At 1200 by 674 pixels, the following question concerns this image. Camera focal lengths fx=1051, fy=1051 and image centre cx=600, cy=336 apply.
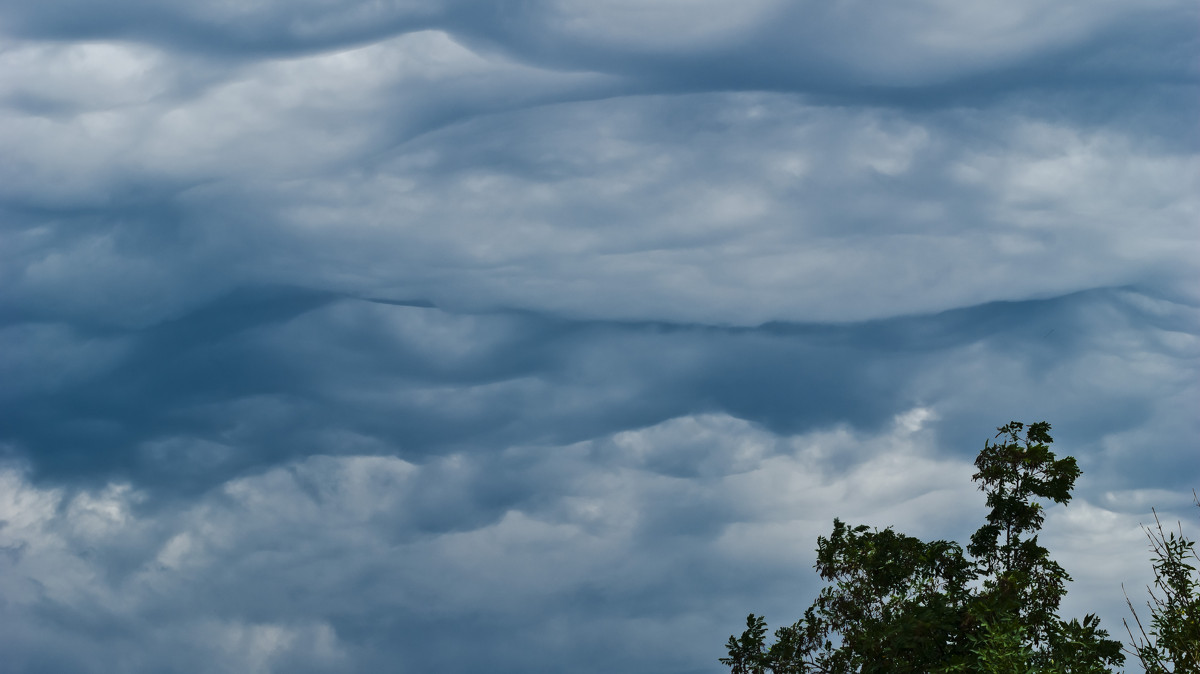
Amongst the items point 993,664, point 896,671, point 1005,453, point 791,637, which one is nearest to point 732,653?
point 791,637

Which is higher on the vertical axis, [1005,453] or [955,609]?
[1005,453]

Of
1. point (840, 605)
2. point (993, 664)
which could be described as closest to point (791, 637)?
point (840, 605)

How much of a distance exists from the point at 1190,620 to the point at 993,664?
370 centimetres

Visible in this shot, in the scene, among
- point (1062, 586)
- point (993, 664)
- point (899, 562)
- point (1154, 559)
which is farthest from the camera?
point (899, 562)

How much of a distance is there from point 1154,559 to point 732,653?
32.3 ft

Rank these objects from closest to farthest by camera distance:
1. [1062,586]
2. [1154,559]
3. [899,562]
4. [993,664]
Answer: [993,664], [1154,559], [1062,586], [899,562]

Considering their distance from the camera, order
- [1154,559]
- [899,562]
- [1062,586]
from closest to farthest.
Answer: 1. [1154,559]
2. [1062,586]
3. [899,562]

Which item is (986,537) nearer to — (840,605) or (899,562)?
(899,562)

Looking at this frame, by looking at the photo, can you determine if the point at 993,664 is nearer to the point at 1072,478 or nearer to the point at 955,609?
the point at 955,609

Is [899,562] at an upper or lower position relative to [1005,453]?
lower

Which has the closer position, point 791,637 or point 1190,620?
point 1190,620

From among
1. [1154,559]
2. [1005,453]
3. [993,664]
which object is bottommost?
[993,664]

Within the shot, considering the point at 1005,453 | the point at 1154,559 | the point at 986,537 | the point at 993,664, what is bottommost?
the point at 993,664

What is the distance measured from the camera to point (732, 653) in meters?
25.1
